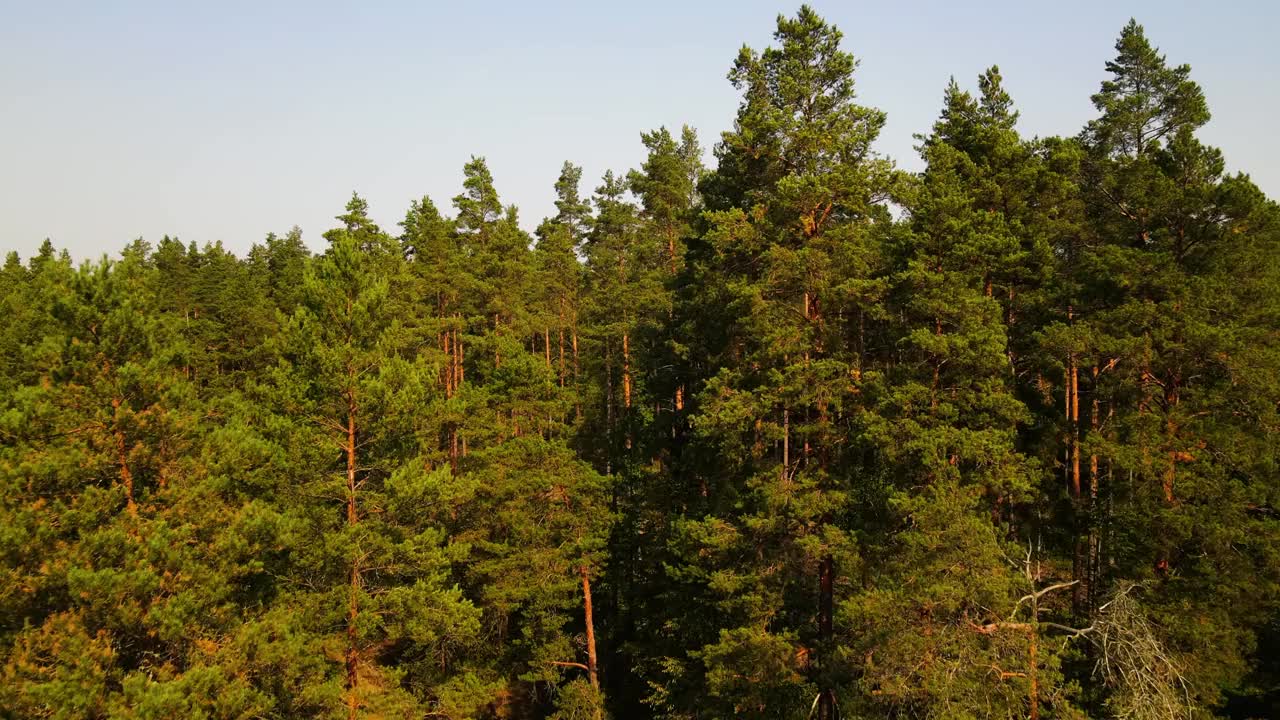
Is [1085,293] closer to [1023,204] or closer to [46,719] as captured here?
[1023,204]

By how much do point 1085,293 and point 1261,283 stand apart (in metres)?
3.97

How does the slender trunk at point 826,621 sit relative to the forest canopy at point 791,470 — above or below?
below

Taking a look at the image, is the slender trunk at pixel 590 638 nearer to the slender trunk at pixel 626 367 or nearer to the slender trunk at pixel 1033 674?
the slender trunk at pixel 626 367

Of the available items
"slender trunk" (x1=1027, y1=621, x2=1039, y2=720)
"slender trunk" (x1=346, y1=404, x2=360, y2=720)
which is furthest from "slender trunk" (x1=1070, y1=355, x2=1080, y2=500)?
"slender trunk" (x1=346, y1=404, x2=360, y2=720)

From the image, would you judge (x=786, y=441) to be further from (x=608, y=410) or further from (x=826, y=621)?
(x=608, y=410)

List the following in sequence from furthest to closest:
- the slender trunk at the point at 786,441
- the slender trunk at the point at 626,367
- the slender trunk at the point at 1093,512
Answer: the slender trunk at the point at 626,367 → the slender trunk at the point at 1093,512 → the slender trunk at the point at 786,441

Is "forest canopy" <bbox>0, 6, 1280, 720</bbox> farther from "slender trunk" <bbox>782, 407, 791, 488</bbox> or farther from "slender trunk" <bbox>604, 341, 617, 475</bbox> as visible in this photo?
"slender trunk" <bbox>604, 341, 617, 475</bbox>

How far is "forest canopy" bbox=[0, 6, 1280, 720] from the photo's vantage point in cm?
1112

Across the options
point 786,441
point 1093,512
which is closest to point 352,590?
point 786,441

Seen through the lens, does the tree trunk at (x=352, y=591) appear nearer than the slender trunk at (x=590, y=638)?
Yes

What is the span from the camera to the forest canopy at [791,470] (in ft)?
36.5

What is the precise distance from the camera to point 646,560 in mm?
25297

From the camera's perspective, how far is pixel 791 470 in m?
16.7

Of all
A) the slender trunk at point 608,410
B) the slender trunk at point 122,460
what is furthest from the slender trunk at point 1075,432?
the slender trunk at point 122,460
